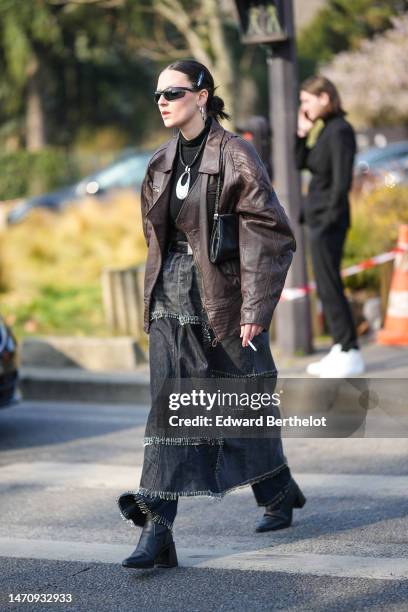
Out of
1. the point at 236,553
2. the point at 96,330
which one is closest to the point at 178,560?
the point at 236,553

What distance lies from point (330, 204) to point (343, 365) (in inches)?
43.9

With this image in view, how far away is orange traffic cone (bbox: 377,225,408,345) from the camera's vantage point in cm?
953

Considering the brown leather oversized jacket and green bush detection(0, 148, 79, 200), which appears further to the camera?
green bush detection(0, 148, 79, 200)

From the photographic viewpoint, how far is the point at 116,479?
20.7 ft

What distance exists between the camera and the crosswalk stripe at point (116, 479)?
575 centimetres

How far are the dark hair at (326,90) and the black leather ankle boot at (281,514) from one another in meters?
3.62

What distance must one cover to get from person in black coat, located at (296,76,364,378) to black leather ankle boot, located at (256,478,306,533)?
319cm

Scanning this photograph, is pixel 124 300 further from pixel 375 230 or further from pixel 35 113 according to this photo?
pixel 35 113

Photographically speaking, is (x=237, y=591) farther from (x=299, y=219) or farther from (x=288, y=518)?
(x=299, y=219)

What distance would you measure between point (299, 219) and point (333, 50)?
4547cm

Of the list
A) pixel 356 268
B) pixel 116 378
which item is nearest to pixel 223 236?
pixel 116 378

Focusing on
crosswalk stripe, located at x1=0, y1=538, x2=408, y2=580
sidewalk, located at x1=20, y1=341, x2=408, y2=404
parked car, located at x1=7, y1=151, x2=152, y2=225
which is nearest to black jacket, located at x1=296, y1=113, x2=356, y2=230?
sidewalk, located at x1=20, y1=341, x2=408, y2=404

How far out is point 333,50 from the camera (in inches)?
2062

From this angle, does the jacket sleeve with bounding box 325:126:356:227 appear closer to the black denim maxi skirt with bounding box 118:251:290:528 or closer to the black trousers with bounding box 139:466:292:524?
the black trousers with bounding box 139:466:292:524
